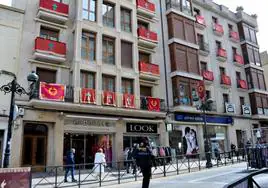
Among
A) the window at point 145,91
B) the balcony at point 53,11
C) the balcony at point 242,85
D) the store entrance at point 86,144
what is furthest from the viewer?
the balcony at point 242,85

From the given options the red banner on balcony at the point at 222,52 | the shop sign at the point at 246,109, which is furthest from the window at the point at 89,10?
the shop sign at the point at 246,109

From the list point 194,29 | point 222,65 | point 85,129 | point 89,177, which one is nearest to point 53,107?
point 85,129

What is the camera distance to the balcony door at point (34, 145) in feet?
48.8

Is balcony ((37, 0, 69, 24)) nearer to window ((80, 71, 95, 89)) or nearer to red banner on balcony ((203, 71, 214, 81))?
window ((80, 71, 95, 89))

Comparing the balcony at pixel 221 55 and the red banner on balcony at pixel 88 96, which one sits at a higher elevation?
the balcony at pixel 221 55

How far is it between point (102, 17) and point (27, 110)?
354 inches

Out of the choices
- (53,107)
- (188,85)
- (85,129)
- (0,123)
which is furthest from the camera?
(188,85)

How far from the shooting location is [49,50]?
16125 mm

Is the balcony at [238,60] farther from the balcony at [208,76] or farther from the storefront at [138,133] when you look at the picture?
the storefront at [138,133]

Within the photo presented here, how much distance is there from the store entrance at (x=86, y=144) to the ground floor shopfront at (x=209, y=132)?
19.5 feet

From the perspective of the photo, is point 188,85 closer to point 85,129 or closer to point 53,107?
point 85,129

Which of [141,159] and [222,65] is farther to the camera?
[222,65]

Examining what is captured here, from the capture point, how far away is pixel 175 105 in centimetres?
2155

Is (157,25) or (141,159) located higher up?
(157,25)
